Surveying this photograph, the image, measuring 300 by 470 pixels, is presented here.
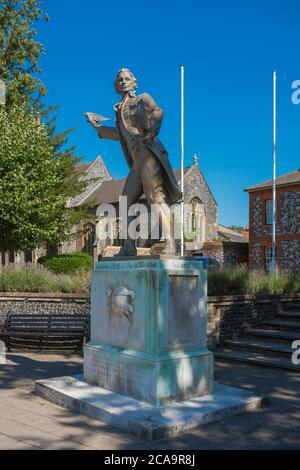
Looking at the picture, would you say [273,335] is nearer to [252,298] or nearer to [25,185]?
[252,298]

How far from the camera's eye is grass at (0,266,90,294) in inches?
475

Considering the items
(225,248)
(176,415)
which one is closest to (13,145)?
(176,415)

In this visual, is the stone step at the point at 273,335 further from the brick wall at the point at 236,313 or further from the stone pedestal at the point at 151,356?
the stone pedestal at the point at 151,356

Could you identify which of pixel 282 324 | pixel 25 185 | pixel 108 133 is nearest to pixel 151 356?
pixel 108 133

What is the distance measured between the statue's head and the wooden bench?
17.8ft

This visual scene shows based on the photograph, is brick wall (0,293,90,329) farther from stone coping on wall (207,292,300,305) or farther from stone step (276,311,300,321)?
stone step (276,311,300,321)

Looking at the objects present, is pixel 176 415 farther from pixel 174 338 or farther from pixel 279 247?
pixel 279 247

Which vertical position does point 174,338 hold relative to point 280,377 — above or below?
above

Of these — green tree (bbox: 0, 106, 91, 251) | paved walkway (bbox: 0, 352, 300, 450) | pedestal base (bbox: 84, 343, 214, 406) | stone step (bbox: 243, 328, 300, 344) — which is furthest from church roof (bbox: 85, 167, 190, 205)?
pedestal base (bbox: 84, 343, 214, 406)

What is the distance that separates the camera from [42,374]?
25.2 feet

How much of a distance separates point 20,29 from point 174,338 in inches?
931

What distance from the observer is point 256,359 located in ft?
27.7

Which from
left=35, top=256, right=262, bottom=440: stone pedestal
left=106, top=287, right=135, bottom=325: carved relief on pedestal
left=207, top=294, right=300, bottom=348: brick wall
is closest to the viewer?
left=35, top=256, right=262, bottom=440: stone pedestal
